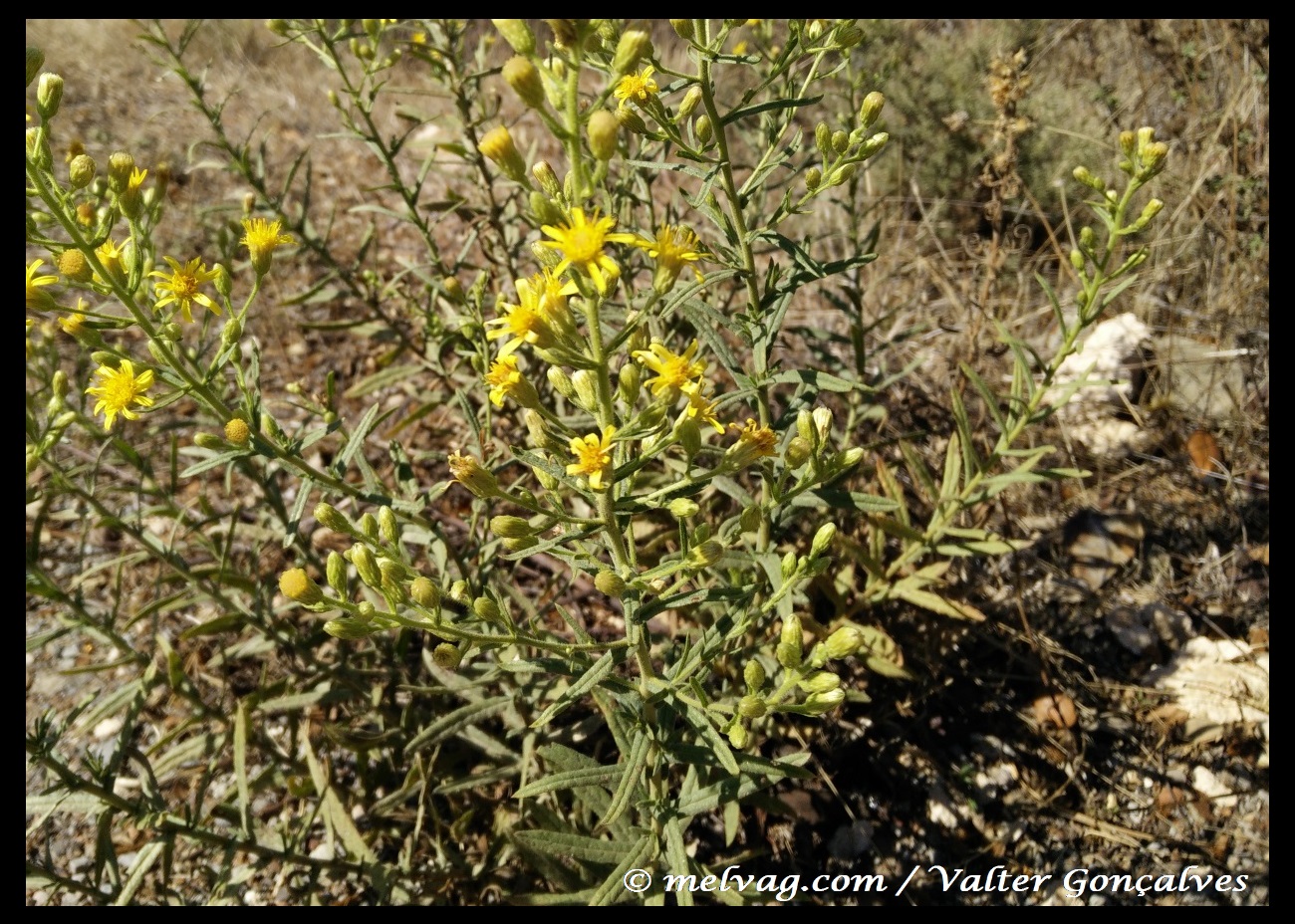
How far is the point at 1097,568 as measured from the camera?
159 inches

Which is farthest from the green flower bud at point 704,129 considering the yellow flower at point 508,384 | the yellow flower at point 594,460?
the yellow flower at point 594,460

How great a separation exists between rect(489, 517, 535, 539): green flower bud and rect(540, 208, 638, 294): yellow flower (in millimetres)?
574

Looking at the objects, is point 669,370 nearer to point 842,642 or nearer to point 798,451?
point 798,451

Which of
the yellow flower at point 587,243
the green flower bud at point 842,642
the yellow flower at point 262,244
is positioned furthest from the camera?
the yellow flower at point 262,244

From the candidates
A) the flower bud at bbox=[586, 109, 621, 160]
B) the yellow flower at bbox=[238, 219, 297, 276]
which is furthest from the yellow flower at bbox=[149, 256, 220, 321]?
the flower bud at bbox=[586, 109, 621, 160]

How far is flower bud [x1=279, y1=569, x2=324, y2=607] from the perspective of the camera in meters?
1.93

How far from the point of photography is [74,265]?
2141 millimetres

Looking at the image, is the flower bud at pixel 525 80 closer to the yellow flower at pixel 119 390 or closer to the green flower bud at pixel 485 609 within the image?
the green flower bud at pixel 485 609

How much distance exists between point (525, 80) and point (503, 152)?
22 cm

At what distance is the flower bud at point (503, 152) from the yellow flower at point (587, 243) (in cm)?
18

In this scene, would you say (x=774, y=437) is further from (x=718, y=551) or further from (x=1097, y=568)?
(x=1097, y=568)

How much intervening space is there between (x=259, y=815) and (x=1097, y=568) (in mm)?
4068

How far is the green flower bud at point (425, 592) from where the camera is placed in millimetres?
1891

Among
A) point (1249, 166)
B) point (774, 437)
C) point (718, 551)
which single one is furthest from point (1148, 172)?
point (1249, 166)
